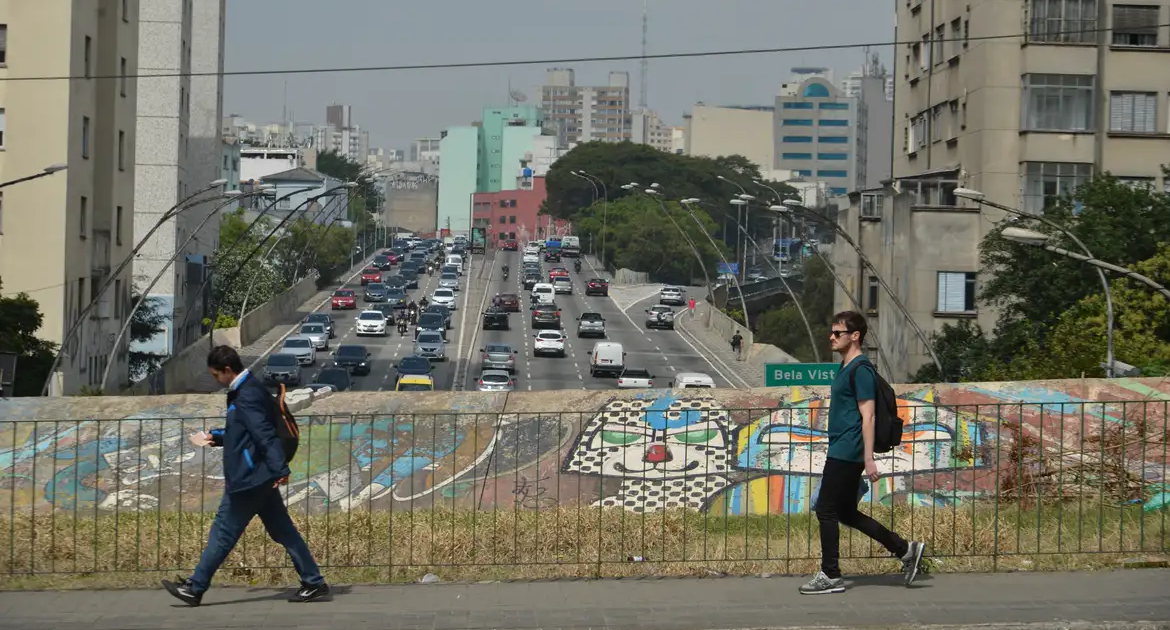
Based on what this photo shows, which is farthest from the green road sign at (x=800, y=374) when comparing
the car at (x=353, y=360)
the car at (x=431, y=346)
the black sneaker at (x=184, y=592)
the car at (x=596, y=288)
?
the car at (x=596, y=288)

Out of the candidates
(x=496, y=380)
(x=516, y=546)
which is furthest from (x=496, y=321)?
(x=516, y=546)

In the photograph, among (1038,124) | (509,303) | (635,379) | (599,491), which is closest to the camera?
(599,491)

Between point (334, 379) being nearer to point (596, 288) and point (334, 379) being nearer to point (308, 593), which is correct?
point (308, 593)

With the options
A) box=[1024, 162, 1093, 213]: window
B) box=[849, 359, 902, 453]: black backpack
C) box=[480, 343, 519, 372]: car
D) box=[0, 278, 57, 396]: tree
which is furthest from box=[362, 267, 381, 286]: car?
box=[849, 359, 902, 453]: black backpack

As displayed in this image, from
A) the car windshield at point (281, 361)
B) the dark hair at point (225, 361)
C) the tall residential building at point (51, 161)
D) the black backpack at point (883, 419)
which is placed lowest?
the car windshield at point (281, 361)

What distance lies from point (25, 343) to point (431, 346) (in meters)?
30.5

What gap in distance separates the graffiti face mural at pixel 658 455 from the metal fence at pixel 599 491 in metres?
0.02

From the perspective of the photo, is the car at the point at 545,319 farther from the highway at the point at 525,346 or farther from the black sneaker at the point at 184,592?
the black sneaker at the point at 184,592

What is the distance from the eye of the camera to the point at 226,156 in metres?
119

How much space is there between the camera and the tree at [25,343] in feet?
131

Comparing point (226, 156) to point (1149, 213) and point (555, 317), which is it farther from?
point (1149, 213)

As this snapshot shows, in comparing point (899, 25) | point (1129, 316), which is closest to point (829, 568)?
point (1129, 316)

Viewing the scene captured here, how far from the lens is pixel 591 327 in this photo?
3236 inches

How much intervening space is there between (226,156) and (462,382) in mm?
62567
